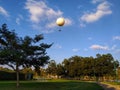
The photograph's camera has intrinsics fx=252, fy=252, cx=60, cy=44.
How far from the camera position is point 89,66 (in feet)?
374

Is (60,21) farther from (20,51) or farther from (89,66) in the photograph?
(89,66)

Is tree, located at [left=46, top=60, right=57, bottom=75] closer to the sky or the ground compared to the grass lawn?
closer to the sky

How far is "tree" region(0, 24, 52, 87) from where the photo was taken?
4166 centimetres

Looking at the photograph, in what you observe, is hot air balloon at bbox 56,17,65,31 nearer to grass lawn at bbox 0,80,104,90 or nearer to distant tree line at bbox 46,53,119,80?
grass lawn at bbox 0,80,104,90

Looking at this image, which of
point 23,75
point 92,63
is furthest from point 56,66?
point 23,75

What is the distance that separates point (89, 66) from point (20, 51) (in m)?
74.5

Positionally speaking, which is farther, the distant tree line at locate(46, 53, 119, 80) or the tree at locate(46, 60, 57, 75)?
the tree at locate(46, 60, 57, 75)

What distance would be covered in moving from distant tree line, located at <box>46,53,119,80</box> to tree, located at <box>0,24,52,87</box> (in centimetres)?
6530

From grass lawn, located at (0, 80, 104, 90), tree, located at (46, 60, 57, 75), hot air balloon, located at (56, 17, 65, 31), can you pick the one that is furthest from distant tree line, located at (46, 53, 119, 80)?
hot air balloon, located at (56, 17, 65, 31)

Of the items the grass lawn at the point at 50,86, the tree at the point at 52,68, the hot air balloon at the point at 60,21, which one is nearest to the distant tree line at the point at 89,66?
the tree at the point at 52,68

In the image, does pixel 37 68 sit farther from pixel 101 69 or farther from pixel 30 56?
pixel 101 69

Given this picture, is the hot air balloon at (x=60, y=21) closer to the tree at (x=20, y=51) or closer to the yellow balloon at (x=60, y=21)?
the yellow balloon at (x=60, y=21)

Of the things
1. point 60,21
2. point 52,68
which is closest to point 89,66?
point 52,68

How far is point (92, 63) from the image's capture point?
371 feet
